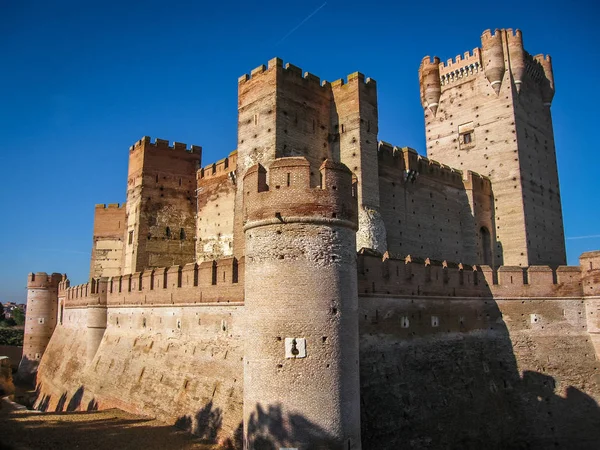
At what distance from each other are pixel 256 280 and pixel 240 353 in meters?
3.88

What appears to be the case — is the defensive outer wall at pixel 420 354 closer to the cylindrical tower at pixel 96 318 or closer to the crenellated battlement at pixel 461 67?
the cylindrical tower at pixel 96 318

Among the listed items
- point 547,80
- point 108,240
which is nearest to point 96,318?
point 108,240

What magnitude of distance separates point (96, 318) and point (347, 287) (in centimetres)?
1745

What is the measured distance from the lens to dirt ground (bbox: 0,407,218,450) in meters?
13.9

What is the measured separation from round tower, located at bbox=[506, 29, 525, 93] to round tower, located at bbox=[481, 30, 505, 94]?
1.92ft

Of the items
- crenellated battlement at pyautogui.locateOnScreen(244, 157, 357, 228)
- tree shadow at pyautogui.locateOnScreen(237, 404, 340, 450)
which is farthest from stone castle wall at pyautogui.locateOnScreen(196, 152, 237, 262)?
tree shadow at pyautogui.locateOnScreen(237, 404, 340, 450)

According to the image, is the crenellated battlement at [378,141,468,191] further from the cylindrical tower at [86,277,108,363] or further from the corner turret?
the cylindrical tower at [86,277,108,363]

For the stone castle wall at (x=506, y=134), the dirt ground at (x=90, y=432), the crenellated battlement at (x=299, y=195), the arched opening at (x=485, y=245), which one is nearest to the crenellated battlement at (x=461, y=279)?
the crenellated battlement at (x=299, y=195)

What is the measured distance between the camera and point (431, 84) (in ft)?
112

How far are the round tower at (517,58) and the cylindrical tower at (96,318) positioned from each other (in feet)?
89.3

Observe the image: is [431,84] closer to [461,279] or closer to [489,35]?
[489,35]

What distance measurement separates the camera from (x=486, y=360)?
18016 millimetres

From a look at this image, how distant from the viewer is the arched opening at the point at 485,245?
96.2 ft

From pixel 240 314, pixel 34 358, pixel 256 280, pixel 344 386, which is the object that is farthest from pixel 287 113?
pixel 34 358
